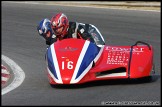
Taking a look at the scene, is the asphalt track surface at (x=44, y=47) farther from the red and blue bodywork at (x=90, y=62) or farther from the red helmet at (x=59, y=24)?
the red helmet at (x=59, y=24)

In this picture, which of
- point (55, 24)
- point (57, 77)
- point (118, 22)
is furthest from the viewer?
point (118, 22)

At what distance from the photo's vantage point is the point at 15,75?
1105 centimetres

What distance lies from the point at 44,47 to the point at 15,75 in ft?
12.8

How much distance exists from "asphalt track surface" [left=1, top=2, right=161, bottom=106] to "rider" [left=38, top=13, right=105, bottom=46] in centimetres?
80

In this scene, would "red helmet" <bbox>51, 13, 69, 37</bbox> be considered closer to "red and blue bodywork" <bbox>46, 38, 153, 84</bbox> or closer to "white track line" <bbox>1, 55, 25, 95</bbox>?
"red and blue bodywork" <bbox>46, 38, 153, 84</bbox>

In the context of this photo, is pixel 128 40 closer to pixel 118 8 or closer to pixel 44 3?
pixel 118 8

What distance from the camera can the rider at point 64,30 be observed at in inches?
408

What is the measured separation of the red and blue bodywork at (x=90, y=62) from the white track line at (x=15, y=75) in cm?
65

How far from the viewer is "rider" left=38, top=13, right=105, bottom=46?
1037 centimetres

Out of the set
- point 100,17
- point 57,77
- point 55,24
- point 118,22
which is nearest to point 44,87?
point 57,77

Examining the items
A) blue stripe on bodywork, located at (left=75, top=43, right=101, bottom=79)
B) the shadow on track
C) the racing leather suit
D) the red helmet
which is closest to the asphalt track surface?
the shadow on track

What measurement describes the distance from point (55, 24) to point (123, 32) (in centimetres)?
714

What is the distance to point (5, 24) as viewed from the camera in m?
19.8

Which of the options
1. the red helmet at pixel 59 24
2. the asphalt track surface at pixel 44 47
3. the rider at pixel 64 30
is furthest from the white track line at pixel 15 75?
the red helmet at pixel 59 24
